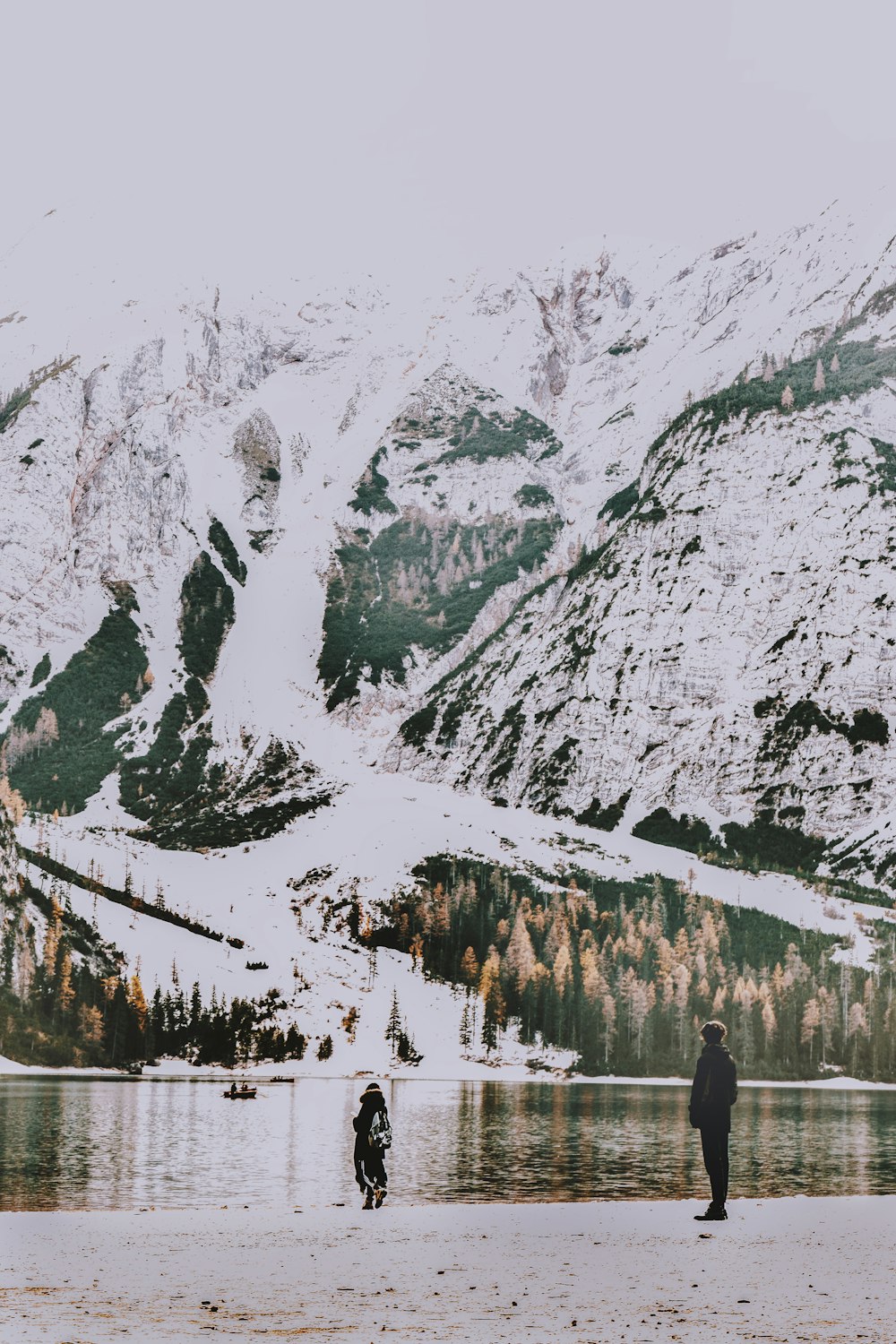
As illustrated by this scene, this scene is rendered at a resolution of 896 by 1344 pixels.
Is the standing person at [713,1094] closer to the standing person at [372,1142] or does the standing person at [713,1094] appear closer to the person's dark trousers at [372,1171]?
the standing person at [372,1142]

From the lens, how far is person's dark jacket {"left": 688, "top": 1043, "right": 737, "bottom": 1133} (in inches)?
1251

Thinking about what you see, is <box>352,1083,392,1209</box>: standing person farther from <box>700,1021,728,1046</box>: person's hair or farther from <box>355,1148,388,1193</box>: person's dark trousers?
<box>700,1021,728,1046</box>: person's hair

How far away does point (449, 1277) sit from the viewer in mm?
24641

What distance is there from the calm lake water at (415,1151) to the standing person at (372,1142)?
14.3 ft

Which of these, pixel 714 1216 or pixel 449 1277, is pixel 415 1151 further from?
pixel 449 1277

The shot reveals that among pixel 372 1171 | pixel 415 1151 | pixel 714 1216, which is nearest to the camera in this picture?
pixel 714 1216

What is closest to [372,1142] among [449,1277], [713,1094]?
[713,1094]

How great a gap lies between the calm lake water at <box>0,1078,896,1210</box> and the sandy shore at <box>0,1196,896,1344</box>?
31.0 ft

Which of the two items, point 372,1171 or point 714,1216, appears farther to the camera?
point 372,1171

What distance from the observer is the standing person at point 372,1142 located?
35.8 m

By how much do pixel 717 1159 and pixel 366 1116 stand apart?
932cm

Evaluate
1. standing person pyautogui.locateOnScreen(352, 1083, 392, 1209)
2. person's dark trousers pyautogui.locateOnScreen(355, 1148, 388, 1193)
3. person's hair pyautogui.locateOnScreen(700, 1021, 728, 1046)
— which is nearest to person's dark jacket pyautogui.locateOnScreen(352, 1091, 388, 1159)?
standing person pyautogui.locateOnScreen(352, 1083, 392, 1209)

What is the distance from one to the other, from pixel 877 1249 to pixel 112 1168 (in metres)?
33.6

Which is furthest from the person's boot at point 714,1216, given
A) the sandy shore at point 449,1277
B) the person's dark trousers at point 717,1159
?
A: the sandy shore at point 449,1277
